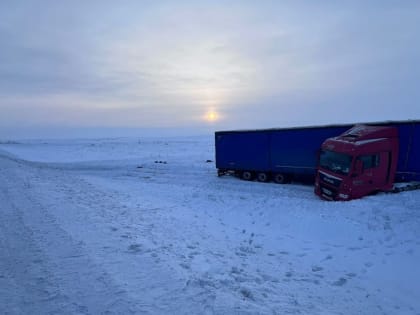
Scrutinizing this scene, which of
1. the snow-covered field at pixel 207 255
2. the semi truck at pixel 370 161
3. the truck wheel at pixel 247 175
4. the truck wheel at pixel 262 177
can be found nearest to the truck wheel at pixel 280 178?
the truck wheel at pixel 262 177

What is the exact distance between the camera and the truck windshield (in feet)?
44.2

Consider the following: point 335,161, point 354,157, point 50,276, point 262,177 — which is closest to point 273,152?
point 262,177

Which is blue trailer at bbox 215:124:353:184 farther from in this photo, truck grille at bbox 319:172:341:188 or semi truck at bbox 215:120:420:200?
truck grille at bbox 319:172:341:188

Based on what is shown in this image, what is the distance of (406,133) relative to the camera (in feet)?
48.7

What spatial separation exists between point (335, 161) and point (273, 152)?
6329mm

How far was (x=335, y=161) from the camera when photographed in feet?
46.5

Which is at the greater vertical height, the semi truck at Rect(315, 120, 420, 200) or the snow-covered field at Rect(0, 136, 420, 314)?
the semi truck at Rect(315, 120, 420, 200)

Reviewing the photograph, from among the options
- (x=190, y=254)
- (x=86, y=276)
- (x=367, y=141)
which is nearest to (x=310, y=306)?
(x=190, y=254)

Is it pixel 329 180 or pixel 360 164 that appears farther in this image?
pixel 329 180

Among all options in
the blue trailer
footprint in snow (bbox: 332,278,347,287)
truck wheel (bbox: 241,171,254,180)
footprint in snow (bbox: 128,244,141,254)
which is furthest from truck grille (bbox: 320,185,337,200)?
footprint in snow (bbox: 128,244,141,254)

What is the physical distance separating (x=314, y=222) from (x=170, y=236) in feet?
16.5

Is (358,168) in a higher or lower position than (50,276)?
higher

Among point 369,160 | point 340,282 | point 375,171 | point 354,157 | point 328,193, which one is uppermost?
point 354,157

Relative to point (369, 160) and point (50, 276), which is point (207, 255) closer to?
point (50, 276)
